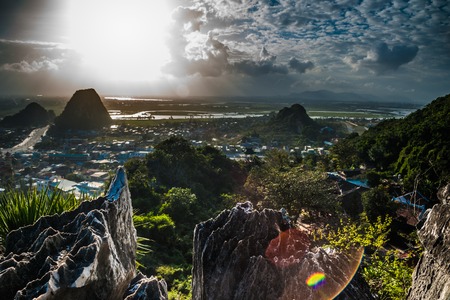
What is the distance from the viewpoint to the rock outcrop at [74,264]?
2.43 meters

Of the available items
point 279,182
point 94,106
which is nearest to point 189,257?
point 279,182

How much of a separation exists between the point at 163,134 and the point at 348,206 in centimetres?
6143

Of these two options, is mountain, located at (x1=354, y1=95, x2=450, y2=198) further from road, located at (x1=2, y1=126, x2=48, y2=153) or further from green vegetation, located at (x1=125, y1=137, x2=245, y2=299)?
road, located at (x1=2, y1=126, x2=48, y2=153)

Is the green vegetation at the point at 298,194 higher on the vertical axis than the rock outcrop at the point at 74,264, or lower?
lower

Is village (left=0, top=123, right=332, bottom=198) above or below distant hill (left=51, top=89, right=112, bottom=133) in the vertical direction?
below

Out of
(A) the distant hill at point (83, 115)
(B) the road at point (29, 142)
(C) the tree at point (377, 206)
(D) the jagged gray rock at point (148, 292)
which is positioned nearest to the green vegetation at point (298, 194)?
(C) the tree at point (377, 206)

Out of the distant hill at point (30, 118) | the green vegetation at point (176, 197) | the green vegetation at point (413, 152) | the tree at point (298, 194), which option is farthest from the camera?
the distant hill at point (30, 118)

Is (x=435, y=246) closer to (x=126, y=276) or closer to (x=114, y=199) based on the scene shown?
(x=126, y=276)

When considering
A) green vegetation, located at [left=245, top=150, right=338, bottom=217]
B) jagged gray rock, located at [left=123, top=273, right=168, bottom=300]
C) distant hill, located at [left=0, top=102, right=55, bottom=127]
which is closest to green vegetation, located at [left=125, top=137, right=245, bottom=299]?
green vegetation, located at [left=245, top=150, right=338, bottom=217]

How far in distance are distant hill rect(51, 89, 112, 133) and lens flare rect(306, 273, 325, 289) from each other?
90.9 meters

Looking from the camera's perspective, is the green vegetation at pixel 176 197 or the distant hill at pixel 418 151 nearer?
the green vegetation at pixel 176 197

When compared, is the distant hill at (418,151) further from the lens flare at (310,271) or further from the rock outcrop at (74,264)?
the rock outcrop at (74,264)

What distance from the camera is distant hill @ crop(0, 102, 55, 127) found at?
81688 mm

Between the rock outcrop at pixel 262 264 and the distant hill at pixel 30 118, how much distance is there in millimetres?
98723
